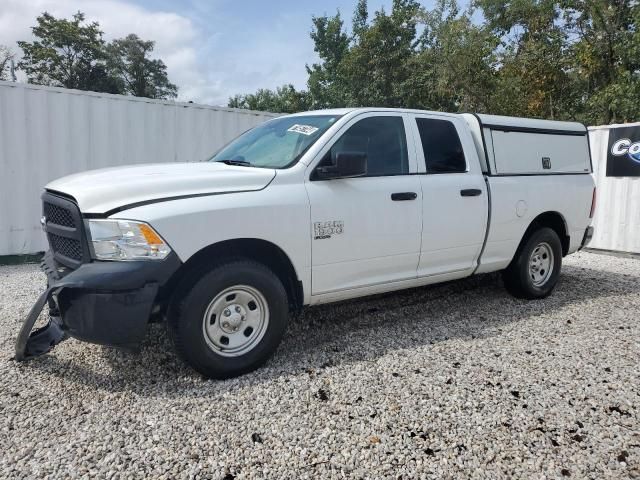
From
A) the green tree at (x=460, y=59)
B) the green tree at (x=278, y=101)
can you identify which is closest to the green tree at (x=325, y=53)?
the green tree at (x=278, y=101)

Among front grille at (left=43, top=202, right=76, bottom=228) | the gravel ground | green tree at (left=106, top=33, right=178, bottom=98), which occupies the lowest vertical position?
the gravel ground

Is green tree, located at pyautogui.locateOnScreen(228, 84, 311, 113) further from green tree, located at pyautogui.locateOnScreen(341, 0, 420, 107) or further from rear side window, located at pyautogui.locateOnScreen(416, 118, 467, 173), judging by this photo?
rear side window, located at pyautogui.locateOnScreen(416, 118, 467, 173)

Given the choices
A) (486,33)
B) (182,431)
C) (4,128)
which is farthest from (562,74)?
(182,431)

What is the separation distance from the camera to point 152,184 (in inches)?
124

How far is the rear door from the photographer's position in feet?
14.1

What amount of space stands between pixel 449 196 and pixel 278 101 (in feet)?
140

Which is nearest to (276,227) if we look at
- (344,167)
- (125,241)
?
(344,167)

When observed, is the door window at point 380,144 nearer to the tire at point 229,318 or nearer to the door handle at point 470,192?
the door handle at point 470,192

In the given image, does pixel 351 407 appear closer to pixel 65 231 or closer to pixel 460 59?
pixel 65 231

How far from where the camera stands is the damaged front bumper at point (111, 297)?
A: 2.87m

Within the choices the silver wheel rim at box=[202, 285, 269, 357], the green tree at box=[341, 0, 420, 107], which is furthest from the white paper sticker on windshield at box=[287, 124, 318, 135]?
the green tree at box=[341, 0, 420, 107]

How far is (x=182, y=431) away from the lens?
2688mm

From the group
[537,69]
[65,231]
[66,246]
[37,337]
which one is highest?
[537,69]

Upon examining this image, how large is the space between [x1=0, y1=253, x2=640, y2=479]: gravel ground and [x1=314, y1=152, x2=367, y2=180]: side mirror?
1.42m
